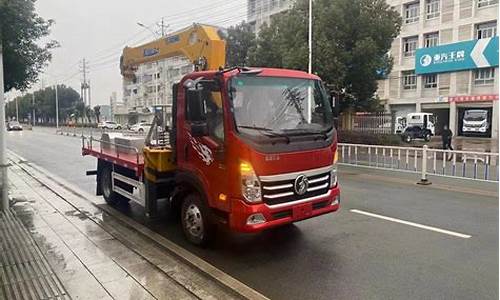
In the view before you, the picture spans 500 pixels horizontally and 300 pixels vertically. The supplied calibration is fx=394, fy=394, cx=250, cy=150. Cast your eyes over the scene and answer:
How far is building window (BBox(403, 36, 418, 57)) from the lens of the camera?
123 ft

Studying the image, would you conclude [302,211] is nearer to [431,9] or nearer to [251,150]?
[251,150]

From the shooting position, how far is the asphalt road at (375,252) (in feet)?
13.6

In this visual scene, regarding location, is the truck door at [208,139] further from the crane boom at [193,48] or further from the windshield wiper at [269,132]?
the crane boom at [193,48]

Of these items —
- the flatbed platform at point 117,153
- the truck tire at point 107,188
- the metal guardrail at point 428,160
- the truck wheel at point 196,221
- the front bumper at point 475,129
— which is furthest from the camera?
the front bumper at point 475,129

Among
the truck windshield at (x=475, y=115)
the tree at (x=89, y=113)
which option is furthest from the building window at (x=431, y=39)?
the tree at (x=89, y=113)

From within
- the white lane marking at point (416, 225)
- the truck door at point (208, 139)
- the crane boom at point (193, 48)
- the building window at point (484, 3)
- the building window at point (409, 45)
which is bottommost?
the white lane marking at point (416, 225)

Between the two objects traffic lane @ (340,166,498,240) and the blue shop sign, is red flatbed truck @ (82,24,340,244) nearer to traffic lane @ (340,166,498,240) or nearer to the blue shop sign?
traffic lane @ (340,166,498,240)

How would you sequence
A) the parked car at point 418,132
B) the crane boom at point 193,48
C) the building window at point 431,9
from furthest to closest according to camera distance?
the building window at point 431,9, the parked car at point 418,132, the crane boom at point 193,48

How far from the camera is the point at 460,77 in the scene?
33938mm

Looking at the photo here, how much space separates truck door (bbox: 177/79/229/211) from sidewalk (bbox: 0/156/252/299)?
100cm

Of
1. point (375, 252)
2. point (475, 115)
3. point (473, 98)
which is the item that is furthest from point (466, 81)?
point (375, 252)

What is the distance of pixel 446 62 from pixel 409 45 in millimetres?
4851

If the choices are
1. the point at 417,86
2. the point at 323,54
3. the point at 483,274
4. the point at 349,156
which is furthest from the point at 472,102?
the point at 483,274

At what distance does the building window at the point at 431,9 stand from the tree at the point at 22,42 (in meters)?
34.9
